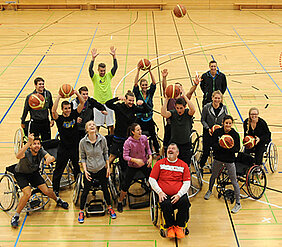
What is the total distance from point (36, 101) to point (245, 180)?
12.6 feet

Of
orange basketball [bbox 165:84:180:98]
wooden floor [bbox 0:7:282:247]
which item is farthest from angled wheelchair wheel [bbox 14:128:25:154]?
orange basketball [bbox 165:84:180:98]

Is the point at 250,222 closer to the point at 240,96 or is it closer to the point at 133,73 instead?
the point at 240,96

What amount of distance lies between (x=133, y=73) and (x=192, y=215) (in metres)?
6.52

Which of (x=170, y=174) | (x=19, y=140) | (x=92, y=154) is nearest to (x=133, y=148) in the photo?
(x=92, y=154)

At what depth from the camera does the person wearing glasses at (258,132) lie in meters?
6.56

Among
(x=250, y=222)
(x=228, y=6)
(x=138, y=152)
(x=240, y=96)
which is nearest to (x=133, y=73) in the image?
(x=240, y=96)

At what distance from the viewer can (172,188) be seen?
18.4ft

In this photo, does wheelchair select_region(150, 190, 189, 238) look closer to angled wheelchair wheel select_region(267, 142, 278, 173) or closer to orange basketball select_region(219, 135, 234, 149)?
orange basketball select_region(219, 135, 234, 149)

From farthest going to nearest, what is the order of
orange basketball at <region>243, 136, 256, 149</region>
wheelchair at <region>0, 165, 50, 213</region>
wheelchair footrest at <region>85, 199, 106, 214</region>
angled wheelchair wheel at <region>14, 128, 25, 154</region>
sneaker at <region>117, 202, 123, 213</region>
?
angled wheelchair wheel at <region>14, 128, 25, 154</region> → orange basketball at <region>243, 136, 256, 149</region> → sneaker at <region>117, 202, 123, 213</region> → wheelchair footrest at <region>85, 199, 106, 214</region> → wheelchair at <region>0, 165, 50, 213</region>

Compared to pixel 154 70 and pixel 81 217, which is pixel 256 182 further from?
pixel 154 70

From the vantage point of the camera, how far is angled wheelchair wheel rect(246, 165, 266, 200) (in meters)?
6.21

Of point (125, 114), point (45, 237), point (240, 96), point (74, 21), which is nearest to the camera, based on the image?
point (45, 237)

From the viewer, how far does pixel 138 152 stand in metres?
6.11

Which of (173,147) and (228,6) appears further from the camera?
(228,6)
